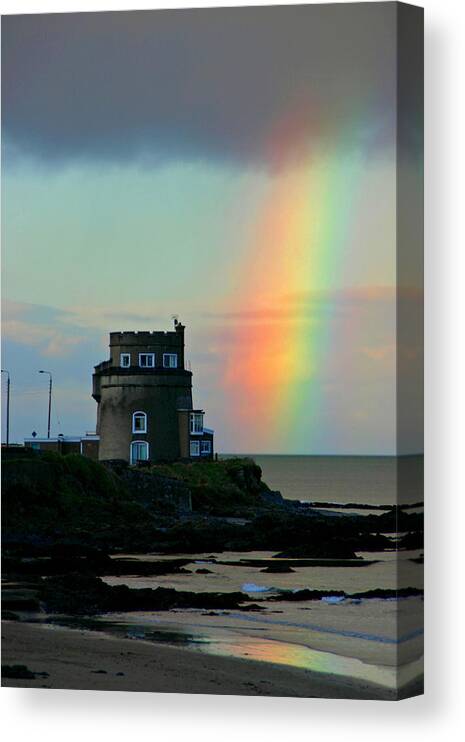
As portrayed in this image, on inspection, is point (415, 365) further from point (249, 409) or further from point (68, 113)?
point (68, 113)

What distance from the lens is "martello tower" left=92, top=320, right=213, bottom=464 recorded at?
590 inches

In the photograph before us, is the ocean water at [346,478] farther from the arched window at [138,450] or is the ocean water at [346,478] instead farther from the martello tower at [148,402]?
the arched window at [138,450]

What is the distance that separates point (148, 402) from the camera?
50.1 ft

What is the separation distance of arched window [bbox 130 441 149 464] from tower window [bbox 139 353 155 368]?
0.63 m

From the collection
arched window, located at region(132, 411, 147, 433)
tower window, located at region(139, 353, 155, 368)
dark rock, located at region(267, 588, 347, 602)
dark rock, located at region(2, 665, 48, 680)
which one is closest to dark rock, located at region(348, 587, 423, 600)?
dark rock, located at region(267, 588, 347, 602)

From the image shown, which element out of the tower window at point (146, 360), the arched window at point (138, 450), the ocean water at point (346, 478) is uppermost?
the tower window at point (146, 360)

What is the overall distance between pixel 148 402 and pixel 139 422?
190 mm

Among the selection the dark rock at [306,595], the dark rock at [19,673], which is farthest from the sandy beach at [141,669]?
the dark rock at [306,595]

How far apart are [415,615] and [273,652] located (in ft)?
3.66

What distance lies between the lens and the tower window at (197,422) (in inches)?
588

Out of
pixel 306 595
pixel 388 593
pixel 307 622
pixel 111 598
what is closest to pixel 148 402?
pixel 111 598

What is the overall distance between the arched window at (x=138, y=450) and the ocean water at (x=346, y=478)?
0.93 m

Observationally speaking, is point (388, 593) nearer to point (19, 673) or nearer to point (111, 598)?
point (111, 598)

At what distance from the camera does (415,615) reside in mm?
14328
